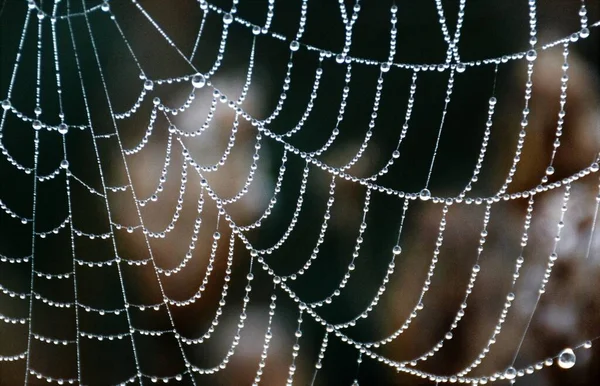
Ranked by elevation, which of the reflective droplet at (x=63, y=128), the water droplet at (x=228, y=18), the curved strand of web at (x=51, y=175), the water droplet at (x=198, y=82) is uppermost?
the water droplet at (x=228, y=18)

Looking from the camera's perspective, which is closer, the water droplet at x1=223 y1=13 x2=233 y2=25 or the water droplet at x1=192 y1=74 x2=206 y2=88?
the water droplet at x1=223 y1=13 x2=233 y2=25

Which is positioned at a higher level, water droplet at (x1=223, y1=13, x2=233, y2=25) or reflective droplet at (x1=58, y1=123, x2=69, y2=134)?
water droplet at (x1=223, y1=13, x2=233, y2=25)

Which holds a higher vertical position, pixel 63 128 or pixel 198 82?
pixel 198 82

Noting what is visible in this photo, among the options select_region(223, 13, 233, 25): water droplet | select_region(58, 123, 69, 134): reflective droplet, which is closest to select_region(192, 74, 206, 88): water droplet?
select_region(223, 13, 233, 25): water droplet

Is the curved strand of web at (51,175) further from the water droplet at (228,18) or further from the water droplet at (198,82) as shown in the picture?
the water droplet at (228,18)

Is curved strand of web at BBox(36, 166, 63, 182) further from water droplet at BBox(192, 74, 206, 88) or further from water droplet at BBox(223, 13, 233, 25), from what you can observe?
water droplet at BBox(223, 13, 233, 25)

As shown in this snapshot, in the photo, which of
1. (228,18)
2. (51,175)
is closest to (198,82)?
(228,18)

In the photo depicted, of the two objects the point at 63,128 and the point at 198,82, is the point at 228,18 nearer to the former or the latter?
the point at 198,82

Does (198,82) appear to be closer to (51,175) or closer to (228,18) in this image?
(228,18)

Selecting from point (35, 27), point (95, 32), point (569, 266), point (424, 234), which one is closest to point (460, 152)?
point (424, 234)

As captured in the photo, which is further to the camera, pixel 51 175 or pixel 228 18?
pixel 51 175

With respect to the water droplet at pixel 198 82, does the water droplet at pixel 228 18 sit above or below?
above

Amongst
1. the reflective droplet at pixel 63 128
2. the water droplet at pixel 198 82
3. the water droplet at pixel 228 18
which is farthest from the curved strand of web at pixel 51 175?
the water droplet at pixel 228 18
